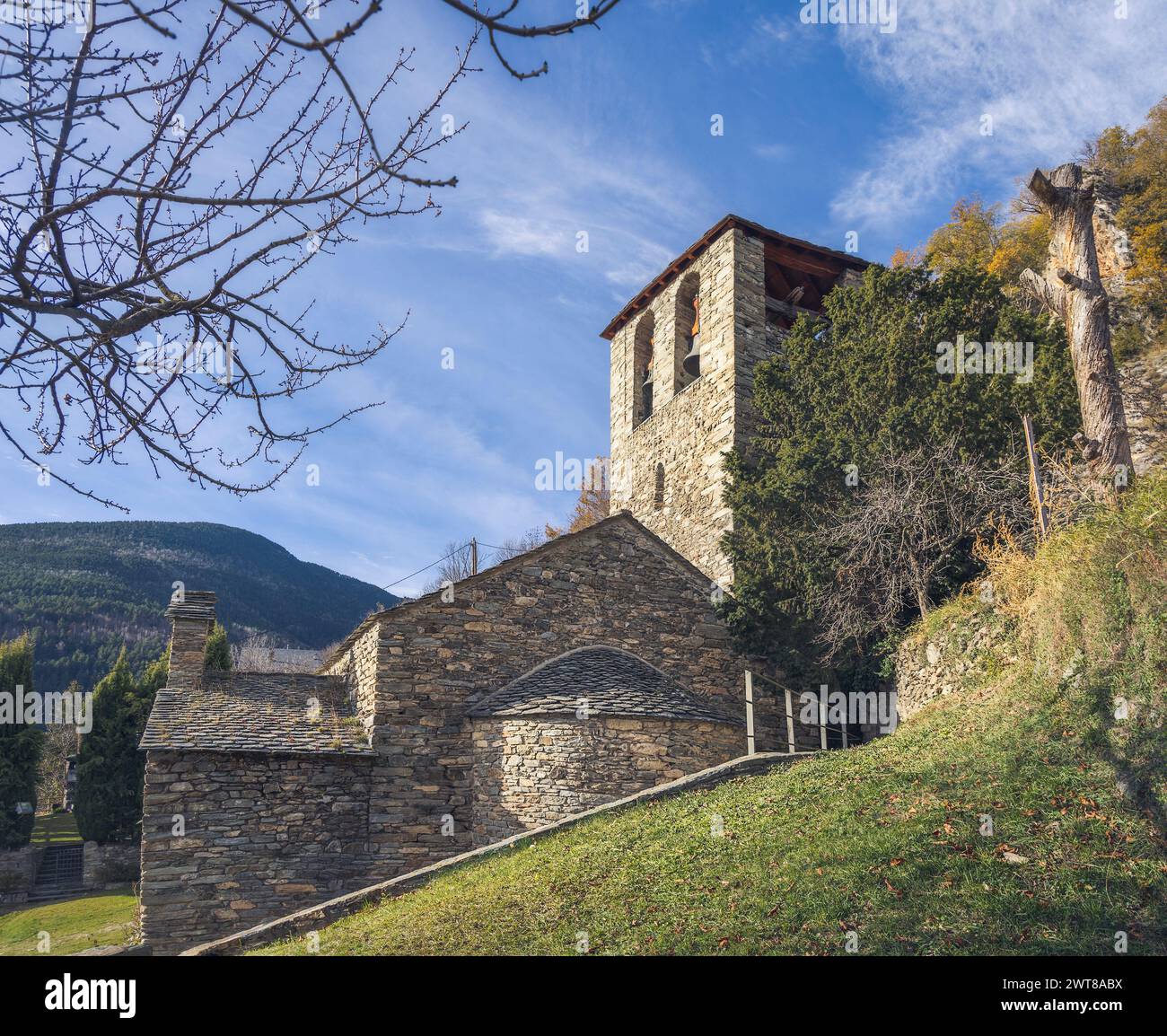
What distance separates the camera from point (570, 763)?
37.0 feet

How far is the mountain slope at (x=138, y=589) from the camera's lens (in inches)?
2046

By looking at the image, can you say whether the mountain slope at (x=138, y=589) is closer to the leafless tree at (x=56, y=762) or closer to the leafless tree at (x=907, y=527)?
the leafless tree at (x=56, y=762)

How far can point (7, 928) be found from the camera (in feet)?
53.2

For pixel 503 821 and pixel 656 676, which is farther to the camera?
pixel 656 676

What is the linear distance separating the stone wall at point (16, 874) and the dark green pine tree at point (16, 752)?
0.71 ft

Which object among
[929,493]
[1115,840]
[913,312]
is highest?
[913,312]

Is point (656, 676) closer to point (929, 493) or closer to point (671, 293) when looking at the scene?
point (929, 493)

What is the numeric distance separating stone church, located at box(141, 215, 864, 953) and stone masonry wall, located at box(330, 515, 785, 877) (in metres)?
0.03

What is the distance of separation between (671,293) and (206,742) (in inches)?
552

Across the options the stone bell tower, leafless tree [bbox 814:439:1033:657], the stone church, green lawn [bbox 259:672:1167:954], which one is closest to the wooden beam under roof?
the stone bell tower

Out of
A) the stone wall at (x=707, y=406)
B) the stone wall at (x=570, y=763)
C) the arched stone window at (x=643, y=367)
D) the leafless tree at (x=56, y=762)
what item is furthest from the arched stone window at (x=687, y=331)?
the leafless tree at (x=56, y=762)

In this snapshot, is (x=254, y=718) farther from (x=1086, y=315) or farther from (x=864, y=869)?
(x=1086, y=315)
